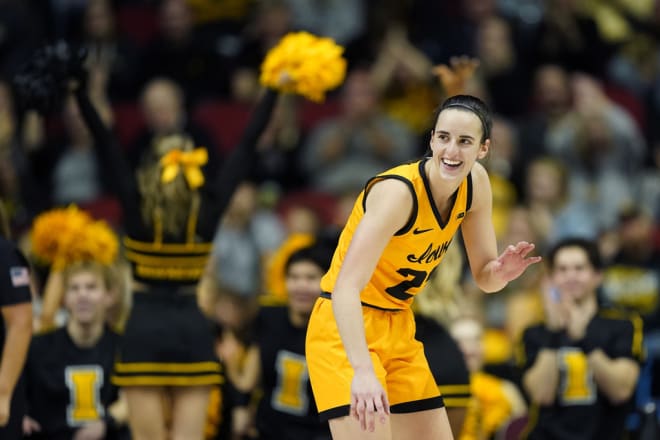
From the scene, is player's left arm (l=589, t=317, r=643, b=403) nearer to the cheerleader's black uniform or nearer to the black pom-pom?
the cheerleader's black uniform

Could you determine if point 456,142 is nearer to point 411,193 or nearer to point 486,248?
point 411,193

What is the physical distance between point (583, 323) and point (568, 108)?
4.58 m

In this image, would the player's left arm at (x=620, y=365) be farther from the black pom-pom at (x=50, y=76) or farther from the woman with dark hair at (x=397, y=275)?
the black pom-pom at (x=50, y=76)

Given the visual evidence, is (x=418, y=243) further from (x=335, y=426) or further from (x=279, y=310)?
(x=279, y=310)

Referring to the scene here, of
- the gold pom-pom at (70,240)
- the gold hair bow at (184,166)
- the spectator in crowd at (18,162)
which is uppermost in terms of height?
the spectator in crowd at (18,162)

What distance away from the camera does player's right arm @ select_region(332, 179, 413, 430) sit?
16.1 feet

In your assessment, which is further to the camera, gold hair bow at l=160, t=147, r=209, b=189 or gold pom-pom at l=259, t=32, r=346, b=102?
gold pom-pom at l=259, t=32, r=346, b=102

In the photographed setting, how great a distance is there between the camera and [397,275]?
534 cm

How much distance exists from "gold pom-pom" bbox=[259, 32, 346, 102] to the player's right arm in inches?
85.0

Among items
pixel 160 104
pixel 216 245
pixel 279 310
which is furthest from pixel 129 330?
pixel 160 104

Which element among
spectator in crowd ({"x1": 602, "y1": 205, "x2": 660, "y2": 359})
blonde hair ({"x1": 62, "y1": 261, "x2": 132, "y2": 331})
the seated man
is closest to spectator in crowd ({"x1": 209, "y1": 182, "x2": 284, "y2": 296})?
blonde hair ({"x1": 62, "y1": 261, "x2": 132, "y2": 331})

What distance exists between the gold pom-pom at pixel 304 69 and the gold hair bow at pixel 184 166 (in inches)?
24.3

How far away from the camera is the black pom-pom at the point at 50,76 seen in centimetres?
712

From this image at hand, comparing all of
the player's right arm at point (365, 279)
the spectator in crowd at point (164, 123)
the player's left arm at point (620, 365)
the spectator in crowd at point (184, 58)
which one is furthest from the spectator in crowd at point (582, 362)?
the spectator in crowd at point (184, 58)
